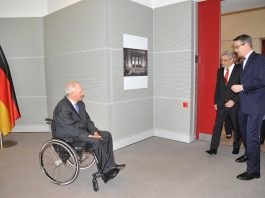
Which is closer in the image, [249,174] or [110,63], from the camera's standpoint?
[249,174]

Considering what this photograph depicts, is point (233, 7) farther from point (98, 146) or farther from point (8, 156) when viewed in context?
point (8, 156)

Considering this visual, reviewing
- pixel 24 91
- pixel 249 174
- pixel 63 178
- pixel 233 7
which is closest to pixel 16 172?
pixel 63 178

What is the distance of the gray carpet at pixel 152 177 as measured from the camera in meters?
2.56

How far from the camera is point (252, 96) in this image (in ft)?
8.89

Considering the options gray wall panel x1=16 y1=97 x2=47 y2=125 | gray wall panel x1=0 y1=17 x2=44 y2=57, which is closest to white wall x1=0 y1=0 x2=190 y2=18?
gray wall panel x1=0 y1=17 x2=44 y2=57

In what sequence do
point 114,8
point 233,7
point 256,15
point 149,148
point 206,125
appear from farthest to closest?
point 256,15, point 233,7, point 206,125, point 149,148, point 114,8

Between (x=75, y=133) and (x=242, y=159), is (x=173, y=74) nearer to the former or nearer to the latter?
(x=242, y=159)

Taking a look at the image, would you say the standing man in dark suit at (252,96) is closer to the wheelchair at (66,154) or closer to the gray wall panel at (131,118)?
the wheelchair at (66,154)

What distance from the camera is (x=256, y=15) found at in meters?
7.33

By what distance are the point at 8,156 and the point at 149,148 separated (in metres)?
2.20

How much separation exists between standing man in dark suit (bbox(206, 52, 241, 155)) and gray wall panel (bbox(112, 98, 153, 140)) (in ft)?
4.29

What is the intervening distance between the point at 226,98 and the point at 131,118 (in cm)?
159

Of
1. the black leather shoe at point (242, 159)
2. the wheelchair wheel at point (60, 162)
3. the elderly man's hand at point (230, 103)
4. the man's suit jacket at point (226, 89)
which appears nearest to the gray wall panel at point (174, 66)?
the man's suit jacket at point (226, 89)

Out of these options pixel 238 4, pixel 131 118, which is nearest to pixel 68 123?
pixel 131 118
